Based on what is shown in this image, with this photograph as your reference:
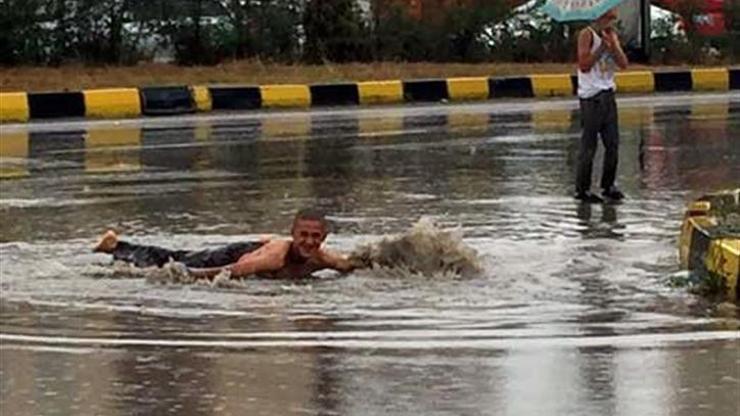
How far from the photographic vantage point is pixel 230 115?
27297mm

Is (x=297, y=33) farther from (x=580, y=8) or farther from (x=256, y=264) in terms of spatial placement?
(x=256, y=264)

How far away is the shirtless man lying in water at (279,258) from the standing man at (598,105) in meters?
4.54

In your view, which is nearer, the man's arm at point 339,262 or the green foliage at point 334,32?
the man's arm at point 339,262

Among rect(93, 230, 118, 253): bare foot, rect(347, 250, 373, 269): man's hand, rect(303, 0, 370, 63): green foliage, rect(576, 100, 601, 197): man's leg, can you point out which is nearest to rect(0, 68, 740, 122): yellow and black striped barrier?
rect(303, 0, 370, 63): green foliage

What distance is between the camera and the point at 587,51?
1537 centimetres

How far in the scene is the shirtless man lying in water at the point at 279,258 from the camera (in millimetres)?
11062

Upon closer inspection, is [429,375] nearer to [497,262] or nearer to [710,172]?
[497,262]

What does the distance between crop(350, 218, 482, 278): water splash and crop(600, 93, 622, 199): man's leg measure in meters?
4.39

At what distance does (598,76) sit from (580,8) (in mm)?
2893

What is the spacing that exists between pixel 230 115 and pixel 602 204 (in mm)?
12595

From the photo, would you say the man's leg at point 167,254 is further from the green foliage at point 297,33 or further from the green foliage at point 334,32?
the green foliage at point 334,32

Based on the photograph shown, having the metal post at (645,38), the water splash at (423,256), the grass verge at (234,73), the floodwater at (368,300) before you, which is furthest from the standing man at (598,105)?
the metal post at (645,38)

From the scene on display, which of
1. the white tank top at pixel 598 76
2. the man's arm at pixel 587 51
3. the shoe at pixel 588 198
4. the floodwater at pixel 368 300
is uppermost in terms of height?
the man's arm at pixel 587 51

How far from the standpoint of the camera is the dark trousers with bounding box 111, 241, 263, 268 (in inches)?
447
